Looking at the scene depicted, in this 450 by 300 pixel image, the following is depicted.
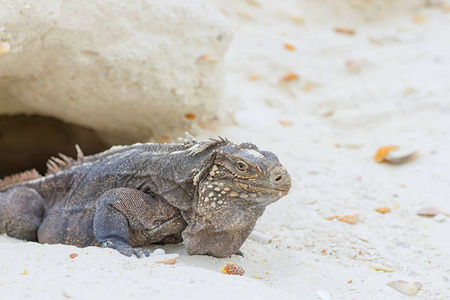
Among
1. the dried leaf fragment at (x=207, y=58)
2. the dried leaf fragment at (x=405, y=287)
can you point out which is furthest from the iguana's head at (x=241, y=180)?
the dried leaf fragment at (x=207, y=58)

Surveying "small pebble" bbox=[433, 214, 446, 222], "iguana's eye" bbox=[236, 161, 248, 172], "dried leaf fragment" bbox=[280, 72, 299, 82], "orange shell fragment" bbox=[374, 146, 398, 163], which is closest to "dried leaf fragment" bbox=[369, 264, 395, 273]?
"small pebble" bbox=[433, 214, 446, 222]

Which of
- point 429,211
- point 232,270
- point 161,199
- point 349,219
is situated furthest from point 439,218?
point 161,199

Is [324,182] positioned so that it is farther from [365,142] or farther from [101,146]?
[101,146]

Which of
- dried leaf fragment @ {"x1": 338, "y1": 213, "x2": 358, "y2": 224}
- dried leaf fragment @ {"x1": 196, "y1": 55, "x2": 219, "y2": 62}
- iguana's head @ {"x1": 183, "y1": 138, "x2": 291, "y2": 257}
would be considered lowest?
dried leaf fragment @ {"x1": 338, "y1": 213, "x2": 358, "y2": 224}

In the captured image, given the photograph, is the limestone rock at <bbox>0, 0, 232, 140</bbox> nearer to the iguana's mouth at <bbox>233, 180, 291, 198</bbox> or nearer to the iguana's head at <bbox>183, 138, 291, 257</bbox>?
the iguana's head at <bbox>183, 138, 291, 257</bbox>

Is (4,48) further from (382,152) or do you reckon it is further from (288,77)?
(288,77)

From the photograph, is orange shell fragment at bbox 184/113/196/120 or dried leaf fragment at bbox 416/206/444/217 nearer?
dried leaf fragment at bbox 416/206/444/217

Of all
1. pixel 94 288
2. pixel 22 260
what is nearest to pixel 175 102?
pixel 22 260
